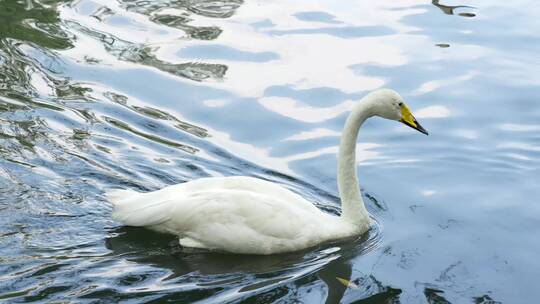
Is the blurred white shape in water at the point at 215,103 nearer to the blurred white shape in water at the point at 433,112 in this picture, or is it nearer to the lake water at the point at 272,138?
the lake water at the point at 272,138

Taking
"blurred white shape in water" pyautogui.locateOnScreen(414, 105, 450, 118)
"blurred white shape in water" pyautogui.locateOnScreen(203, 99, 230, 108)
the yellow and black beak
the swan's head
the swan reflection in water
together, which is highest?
the swan's head

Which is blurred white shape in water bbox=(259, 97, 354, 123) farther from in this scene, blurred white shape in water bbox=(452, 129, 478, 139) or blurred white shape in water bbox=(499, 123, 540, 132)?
blurred white shape in water bbox=(499, 123, 540, 132)

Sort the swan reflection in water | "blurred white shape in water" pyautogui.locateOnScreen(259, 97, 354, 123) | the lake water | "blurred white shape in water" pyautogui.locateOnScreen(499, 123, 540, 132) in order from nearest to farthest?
1. the swan reflection in water
2. the lake water
3. "blurred white shape in water" pyautogui.locateOnScreen(499, 123, 540, 132)
4. "blurred white shape in water" pyautogui.locateOnScreen(259, 97, 354, 123)

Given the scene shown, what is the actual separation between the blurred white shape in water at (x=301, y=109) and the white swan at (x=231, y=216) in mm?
2949

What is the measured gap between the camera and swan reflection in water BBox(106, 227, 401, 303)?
7547mm

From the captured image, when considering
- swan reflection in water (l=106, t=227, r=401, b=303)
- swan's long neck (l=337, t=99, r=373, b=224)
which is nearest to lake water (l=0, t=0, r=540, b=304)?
swan reflection in water (l=106, t=227, r=401, b=303)

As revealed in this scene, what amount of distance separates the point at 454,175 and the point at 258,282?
3.17 m

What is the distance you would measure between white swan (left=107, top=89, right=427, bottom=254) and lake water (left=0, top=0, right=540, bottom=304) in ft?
0.43

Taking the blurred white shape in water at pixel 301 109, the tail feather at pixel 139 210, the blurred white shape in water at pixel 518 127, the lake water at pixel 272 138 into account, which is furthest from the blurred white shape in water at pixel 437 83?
the tail feather at pixel 139 210

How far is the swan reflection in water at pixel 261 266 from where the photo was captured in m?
7.55

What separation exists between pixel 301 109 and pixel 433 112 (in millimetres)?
1497

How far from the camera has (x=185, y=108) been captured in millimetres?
11391

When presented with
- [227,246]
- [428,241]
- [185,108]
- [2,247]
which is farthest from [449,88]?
[2,247]

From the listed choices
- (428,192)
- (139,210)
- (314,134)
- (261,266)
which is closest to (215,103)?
(314,134)
